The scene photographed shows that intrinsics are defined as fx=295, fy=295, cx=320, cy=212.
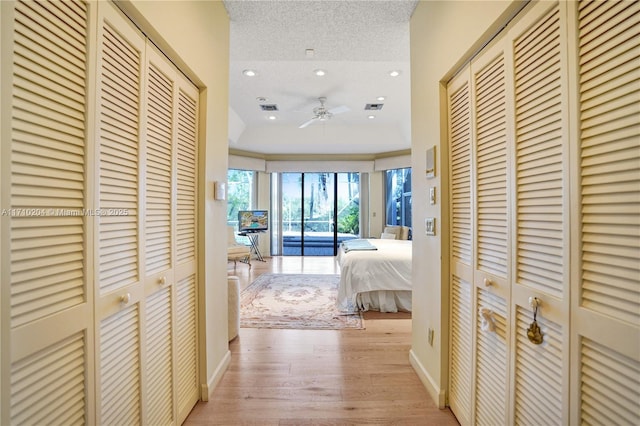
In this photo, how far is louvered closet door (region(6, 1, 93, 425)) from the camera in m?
0.77

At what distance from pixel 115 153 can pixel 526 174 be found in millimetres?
1613

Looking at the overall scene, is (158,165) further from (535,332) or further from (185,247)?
(535,332)

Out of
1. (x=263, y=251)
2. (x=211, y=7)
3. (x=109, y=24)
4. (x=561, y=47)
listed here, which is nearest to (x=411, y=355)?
(x=561, y=47)

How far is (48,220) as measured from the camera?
34.3 inches

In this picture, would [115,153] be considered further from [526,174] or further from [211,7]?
[526,174]

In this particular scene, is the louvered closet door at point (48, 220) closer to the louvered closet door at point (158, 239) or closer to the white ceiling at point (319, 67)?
the louvered closet door at point (158, 239)

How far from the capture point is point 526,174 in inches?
45.6

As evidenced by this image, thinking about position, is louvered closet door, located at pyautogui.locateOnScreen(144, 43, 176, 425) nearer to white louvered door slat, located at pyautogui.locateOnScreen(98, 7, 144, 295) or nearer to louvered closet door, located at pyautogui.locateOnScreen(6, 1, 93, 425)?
white louvered door slat, located at pyautogui.locateOnScreen(98, 7, 144, 295)

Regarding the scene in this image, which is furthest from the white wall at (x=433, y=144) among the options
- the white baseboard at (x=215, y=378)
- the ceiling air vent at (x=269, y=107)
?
the ceiling air vent at (x=269, y=107)

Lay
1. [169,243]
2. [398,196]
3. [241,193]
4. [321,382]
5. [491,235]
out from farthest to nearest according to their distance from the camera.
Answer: [241,193]
[398,196]
[321,382]
[169,243]
[491,235]

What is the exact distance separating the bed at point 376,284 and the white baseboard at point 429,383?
1.25m

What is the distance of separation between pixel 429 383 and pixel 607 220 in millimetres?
1584

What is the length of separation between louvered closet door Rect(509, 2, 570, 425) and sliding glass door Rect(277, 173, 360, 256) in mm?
6824

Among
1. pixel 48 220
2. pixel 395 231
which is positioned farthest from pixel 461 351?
pixel 395 231
